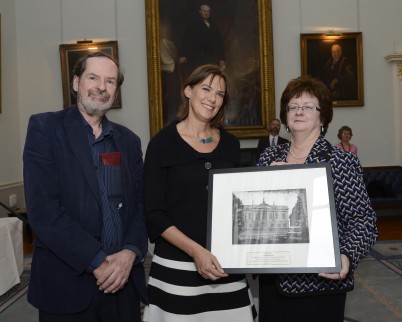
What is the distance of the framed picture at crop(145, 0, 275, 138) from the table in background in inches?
203

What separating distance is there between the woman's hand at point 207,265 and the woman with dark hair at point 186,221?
63mm

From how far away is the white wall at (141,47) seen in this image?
10.3m

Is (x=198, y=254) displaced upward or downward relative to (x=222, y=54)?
downward

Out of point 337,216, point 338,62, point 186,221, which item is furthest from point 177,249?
point 338,62

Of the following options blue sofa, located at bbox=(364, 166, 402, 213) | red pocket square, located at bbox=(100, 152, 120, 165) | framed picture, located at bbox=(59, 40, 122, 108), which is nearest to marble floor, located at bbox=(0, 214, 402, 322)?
red pocket square, located at bbox=(100, 152, 120, 165)

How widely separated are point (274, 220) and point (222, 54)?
28.8 ft

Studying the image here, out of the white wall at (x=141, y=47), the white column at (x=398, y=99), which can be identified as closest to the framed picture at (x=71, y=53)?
the white wall at (x=141, y=47)

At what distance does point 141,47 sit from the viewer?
10.4 metres

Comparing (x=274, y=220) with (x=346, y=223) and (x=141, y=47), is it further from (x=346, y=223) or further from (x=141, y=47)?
(x=141, y=47)

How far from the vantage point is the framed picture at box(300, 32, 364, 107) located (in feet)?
33.6

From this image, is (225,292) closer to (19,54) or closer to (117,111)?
(117,111)

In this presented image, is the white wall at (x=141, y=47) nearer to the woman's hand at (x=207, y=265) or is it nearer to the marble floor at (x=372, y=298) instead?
the marble floor at (x=372, y=298)

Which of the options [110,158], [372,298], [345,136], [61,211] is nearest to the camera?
[61,211]

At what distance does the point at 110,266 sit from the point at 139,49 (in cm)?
889
